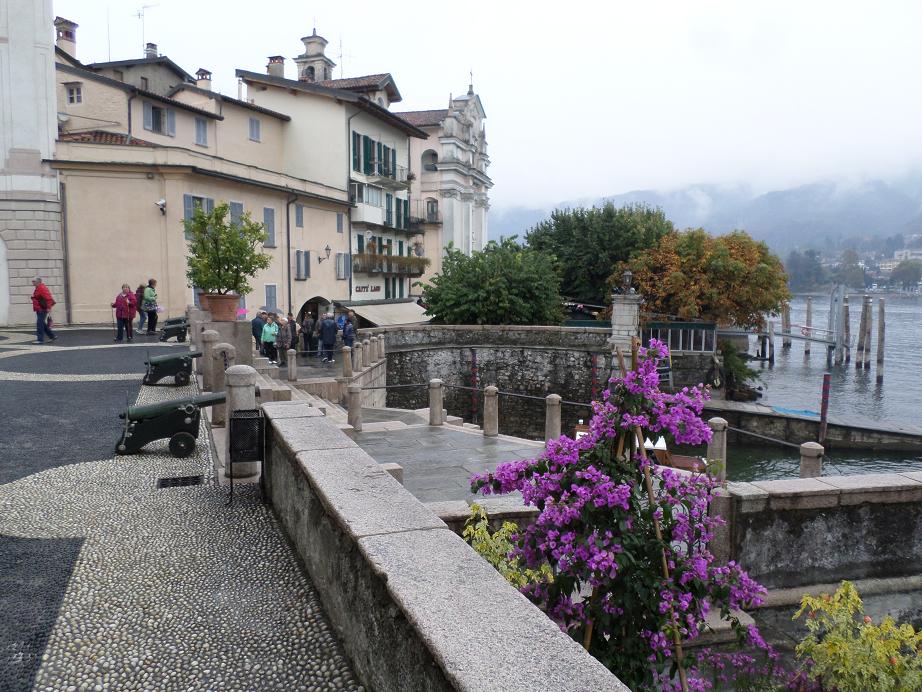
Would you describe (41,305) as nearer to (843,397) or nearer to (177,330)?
(177,330)

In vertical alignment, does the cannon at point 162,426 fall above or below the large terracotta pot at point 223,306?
below

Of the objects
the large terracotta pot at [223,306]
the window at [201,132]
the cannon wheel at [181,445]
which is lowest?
the cannon wheel at [181,445]

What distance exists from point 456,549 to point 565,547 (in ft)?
2.22

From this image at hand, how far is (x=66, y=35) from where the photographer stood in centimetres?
3538

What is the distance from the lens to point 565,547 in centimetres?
404

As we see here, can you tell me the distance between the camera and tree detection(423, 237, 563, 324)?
3056cm

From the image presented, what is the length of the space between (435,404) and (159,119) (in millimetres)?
19422

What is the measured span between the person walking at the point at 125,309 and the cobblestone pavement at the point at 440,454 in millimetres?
7694

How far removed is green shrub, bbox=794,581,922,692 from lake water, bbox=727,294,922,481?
67.5ft

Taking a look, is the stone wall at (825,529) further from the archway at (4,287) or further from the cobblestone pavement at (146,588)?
the archway at (4,287)

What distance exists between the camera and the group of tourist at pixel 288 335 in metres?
21.6

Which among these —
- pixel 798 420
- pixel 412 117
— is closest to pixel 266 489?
pixel 798 420

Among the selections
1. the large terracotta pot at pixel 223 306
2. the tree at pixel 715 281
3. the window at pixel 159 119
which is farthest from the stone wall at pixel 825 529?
the window at pixel 159 119

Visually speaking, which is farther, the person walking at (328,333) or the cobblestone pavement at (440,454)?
the person walking at (328,333)
